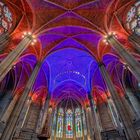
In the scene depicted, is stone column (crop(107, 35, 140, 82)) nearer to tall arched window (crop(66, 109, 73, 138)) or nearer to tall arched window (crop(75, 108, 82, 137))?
tall arched window (crop(75, 108, 82, 137))

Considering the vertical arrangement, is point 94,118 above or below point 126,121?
above

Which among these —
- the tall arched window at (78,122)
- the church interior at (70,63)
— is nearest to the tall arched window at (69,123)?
the church interior at (70,63)

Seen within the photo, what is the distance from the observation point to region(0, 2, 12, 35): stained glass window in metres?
12.9

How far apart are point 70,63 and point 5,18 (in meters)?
11.4

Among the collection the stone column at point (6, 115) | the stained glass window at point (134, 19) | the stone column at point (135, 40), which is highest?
the stained glass window at point (134, 19)

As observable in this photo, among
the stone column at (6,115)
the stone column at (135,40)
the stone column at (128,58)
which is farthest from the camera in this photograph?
the stone column at (6,115)

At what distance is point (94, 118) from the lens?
1538 centimetres

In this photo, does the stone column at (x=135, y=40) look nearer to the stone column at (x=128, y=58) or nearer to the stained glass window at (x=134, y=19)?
the stained glass window at (x=134, y=19)

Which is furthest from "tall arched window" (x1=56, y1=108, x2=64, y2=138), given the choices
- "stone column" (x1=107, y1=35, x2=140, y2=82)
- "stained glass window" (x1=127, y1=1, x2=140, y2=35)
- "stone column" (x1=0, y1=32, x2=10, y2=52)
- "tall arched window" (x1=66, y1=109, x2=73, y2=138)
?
"stained glass window" (x1=127, y1=1, x2=140, y2=35)

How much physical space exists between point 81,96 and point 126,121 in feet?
51.0

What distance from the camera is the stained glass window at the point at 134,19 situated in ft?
40.7

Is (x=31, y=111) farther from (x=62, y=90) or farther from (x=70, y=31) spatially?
(x=70, y=31)

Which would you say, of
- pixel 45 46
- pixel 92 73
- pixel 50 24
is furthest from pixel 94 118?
pixel 50 24

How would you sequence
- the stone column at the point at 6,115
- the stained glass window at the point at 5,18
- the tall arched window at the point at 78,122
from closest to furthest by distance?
the stone column at the point at 6,115
the stained glass window at the point at 5,18
the tall arched window at the point at 78,122
